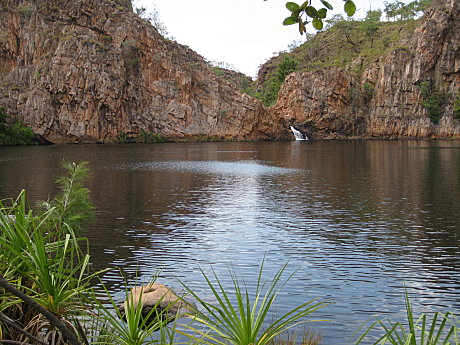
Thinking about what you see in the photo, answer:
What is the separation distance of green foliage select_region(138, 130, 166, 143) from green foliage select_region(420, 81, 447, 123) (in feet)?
202

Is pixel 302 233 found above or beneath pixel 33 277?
beneath

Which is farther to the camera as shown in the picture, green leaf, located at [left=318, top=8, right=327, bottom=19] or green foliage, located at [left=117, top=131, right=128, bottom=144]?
green foliage, located at [left=117, top=131, right=128, bottom=144]

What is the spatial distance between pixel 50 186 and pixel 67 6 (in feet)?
271

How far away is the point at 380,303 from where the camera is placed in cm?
1071

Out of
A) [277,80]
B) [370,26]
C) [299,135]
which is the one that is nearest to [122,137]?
[299,135]

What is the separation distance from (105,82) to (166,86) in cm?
1575

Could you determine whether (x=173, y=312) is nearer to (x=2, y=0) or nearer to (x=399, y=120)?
(x=2, y=0)

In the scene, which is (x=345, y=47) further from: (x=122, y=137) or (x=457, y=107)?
(x=122, y=137)

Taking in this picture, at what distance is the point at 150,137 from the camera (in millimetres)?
104562

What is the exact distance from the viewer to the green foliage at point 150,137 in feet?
339

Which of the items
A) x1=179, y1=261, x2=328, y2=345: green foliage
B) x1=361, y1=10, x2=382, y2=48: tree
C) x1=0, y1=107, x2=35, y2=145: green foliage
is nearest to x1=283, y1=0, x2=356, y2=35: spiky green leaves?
x1=179, y1=261, x2=328, y2=345: green foliage

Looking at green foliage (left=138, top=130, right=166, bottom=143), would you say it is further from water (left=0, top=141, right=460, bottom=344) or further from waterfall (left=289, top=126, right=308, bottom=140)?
water (left=0, top=141, right=460, bottom=344)

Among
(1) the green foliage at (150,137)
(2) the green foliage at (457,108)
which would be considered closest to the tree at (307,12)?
(1) the green foliage at (150,137)

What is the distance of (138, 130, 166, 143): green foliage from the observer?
103188 millimetres
